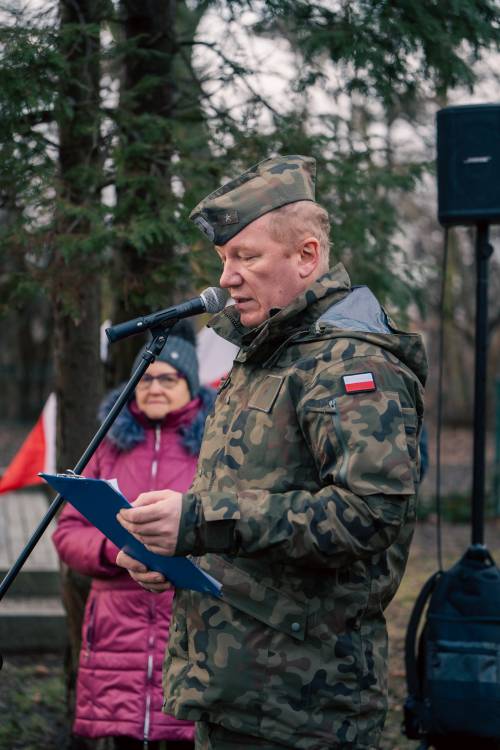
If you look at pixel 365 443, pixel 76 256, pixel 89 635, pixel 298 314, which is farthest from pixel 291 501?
pixel 76 256

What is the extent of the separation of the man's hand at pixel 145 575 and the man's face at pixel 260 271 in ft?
1.95

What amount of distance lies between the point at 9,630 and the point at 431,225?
17.0m

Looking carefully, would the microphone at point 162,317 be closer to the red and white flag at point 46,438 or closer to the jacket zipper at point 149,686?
the jacket zipper at point 149,686

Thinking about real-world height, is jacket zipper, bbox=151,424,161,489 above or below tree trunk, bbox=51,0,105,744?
below

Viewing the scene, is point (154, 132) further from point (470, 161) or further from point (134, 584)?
point (134, 584)

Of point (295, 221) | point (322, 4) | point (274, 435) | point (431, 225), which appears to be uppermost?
point (431, 225)

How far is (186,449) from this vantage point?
3.85 metres

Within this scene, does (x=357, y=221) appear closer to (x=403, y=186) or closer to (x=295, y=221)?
(x=403, y=186)

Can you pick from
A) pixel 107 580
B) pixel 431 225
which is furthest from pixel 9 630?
pixel 431 225

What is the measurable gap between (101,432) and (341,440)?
556 mm

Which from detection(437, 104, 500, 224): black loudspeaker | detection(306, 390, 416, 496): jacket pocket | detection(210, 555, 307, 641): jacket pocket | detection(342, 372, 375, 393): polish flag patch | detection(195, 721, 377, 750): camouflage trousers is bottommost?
detection(195, 721, 377, 750): camouflage trousers

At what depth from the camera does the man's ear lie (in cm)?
233

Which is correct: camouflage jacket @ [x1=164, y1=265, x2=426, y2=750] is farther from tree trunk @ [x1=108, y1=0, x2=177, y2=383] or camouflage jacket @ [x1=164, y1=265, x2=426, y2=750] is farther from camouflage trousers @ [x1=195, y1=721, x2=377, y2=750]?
tree trunk @ [x1=108, y1=0, x2=177, y2=383]

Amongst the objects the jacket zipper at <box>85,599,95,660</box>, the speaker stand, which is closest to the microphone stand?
the jacket zipper at <box>85,599,95,660</box>
